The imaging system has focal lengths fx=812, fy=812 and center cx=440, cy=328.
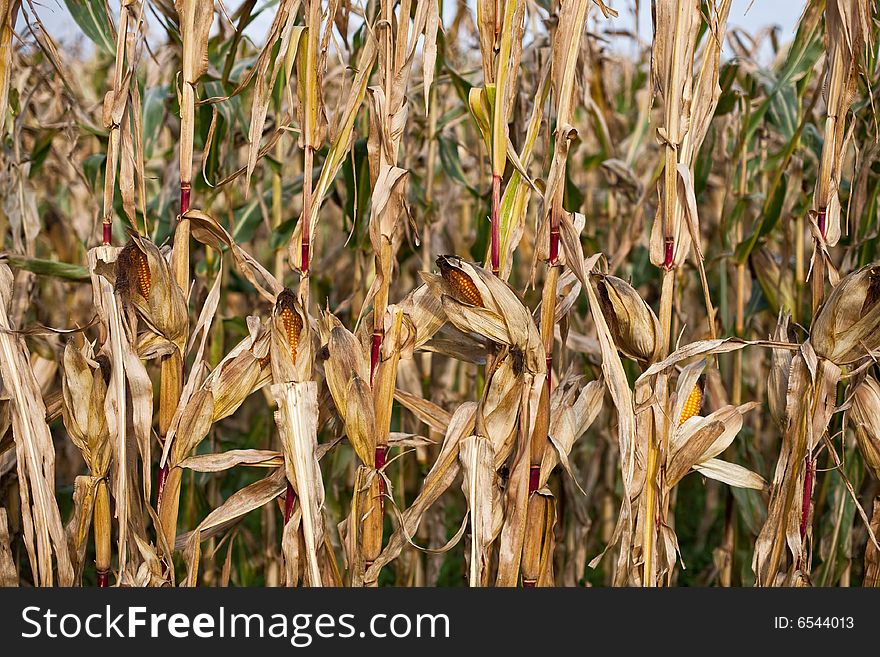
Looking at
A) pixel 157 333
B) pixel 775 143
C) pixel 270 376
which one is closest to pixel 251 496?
pixel 270 376

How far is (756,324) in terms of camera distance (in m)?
3.01

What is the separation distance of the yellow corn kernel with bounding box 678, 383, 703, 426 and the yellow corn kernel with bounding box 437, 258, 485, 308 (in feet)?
1.40

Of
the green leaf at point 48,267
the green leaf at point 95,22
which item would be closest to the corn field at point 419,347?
the green leaf at point 95,22

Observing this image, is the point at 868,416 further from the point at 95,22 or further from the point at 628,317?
the point at 95,22

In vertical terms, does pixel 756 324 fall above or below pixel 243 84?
below

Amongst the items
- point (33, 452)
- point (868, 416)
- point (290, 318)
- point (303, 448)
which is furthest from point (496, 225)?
point (33, 452)

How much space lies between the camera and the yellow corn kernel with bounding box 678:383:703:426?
1.46m

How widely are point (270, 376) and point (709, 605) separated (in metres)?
0.87

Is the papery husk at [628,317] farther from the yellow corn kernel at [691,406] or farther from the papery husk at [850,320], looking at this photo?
the papery husk at [850,320]

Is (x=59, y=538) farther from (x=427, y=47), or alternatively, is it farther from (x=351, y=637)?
(x=427, y=47)

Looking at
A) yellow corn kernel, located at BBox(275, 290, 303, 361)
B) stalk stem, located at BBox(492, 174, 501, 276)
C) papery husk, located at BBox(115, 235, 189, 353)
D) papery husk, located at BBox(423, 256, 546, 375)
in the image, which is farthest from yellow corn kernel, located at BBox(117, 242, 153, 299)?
stalk stem, located at BBox(492, 174, 501, 276)

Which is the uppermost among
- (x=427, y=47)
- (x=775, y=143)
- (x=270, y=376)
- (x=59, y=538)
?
(x=775, y=143)

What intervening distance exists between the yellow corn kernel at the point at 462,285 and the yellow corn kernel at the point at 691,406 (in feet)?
1.40

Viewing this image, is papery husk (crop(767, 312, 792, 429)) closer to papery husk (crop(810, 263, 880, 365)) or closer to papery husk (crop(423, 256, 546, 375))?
papery husk (crop(810, 263, 880, 365))
